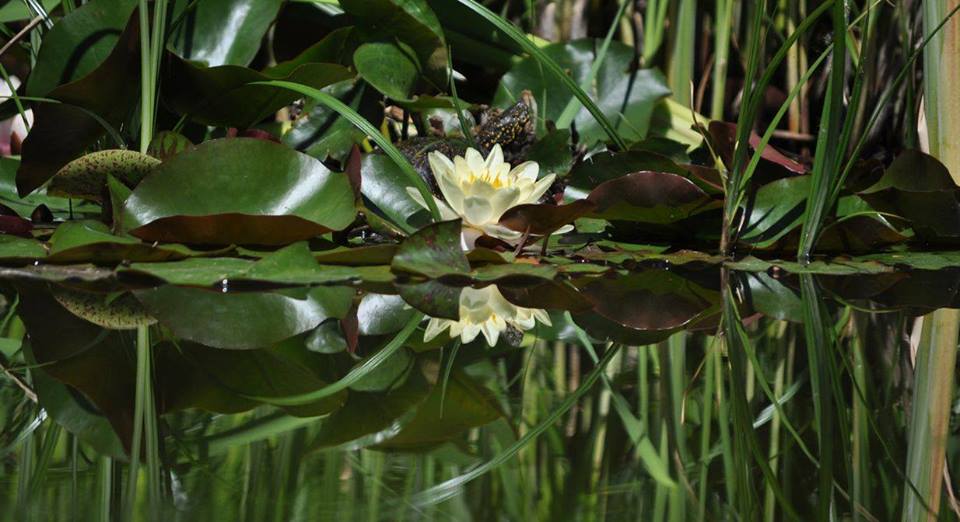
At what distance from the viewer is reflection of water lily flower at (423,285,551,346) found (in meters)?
0.82

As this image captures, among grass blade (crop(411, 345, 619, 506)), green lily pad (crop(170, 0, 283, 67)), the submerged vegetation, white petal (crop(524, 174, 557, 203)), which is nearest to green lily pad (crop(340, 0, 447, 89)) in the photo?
the submerged vegetation

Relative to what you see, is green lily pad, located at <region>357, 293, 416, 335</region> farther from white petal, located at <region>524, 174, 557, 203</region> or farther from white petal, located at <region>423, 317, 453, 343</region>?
white petal, located at <region>524, 174, 557, 203</region>

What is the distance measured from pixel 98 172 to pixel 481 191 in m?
0.42

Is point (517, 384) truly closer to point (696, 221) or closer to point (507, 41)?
point (696, 221)

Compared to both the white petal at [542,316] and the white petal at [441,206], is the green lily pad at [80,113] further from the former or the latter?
the white petal at [542,316]

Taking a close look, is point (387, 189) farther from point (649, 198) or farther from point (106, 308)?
point (106, 308)

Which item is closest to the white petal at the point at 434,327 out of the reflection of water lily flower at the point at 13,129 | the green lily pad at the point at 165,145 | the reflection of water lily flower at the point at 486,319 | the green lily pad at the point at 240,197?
the reflection of water lily flower at the point at 486,319

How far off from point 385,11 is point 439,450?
1.10 m

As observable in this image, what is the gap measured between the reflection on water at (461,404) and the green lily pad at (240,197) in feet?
0.44

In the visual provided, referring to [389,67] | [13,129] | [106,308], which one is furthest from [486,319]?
[13,129]

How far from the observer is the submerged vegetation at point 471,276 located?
46 centimetres

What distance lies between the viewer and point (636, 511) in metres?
0.40

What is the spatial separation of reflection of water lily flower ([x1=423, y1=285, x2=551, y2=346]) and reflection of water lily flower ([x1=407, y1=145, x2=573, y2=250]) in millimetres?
207

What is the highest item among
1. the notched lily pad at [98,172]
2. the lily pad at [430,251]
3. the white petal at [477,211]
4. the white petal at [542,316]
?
the notched lily pad at [98,172]
